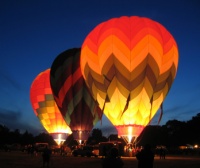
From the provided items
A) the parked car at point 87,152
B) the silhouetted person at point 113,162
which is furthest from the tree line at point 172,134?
the silhouetted person at point 113,162

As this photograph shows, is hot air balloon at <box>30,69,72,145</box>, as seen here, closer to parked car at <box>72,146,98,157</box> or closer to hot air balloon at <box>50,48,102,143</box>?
hot air balloon at <box>50,48,102,143</box>

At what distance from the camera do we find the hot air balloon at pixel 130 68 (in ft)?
87.4

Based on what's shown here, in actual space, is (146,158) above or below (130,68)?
below

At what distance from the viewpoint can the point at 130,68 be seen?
26.6 m

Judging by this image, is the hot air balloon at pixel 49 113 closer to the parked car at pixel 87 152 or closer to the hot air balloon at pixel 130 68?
the parked car at pixel 87 152

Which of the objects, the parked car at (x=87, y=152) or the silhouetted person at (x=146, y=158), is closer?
the silhouetted person at (x=146, y=158)

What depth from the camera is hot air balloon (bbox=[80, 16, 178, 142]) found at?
1049 inches

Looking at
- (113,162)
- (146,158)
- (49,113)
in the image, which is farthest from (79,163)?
Result: (49,113)

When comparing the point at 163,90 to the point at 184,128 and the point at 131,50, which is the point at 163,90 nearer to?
the point at 131,50

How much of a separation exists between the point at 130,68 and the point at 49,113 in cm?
1851

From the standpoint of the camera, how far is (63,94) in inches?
1395

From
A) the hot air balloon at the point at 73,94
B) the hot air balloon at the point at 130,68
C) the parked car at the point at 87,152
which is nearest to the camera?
the hot air balloon at the point at 130,68

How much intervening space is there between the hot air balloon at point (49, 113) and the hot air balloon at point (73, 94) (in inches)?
248

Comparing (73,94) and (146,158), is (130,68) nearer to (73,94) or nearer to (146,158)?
(73,94)
